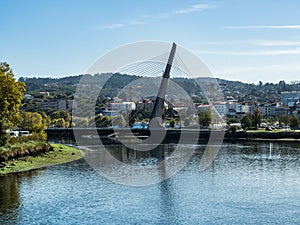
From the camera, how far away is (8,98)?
31094 millimetres

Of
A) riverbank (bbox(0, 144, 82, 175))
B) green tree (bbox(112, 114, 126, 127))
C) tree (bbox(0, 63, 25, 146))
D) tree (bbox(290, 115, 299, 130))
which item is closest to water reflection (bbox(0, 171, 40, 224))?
riverbank (bbox(0, 144, 82, 175))

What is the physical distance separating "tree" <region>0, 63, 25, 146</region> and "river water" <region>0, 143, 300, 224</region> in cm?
492

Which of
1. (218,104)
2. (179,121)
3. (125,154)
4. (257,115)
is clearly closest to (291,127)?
(257,115)

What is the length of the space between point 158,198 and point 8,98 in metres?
15.5

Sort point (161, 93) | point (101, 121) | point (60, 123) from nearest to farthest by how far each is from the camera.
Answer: point (161, 93) → point (101, 121) → point (60, 123)

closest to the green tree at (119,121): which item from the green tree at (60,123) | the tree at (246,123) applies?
the green tree at (60,123)

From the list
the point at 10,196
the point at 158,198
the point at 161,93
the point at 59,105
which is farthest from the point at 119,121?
the point at 158,198

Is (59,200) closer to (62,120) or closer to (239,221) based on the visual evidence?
(239,221)

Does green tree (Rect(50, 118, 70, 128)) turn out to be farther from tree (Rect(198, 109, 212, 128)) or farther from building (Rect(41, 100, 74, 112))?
building (Rect(41, 100, 74, 112))

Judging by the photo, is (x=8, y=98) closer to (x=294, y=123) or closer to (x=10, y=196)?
(x=10, y=196)

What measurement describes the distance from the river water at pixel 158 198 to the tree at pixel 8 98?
4919 mm

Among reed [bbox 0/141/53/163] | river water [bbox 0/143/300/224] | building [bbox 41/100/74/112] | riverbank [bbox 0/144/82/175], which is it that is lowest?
river water [bbox 0/143/300/224]

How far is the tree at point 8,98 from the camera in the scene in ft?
100

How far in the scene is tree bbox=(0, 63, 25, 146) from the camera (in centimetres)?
3058
